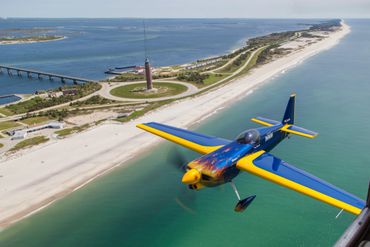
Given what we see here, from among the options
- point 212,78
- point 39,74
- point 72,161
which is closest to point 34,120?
point 72,161

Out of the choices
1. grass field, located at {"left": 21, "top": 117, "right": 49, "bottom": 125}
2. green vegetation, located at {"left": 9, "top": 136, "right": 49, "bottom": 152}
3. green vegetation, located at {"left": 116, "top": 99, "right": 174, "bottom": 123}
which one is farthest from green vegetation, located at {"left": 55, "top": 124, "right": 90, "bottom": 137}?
grass field, located at {"left": 21, "top": 117, "right": 49, "bottom": 125}

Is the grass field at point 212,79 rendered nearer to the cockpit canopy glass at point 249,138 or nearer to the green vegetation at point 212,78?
the green vegetation at point 212,78

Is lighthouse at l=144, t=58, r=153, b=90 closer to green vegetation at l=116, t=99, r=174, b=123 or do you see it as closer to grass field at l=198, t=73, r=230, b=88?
green vegetation at l=116, t=99, r=174, b=123

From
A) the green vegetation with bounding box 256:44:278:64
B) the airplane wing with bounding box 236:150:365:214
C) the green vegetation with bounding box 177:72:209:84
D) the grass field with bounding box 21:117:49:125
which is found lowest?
the grass field with bounding box 21:117:49:125

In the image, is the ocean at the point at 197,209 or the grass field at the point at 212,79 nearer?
the ocean at the point at 197,209

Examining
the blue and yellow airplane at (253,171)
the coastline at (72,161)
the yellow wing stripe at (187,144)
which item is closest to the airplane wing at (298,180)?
the blue and yellow airplane at (253,171)

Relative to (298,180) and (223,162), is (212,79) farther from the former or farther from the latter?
(298,180)

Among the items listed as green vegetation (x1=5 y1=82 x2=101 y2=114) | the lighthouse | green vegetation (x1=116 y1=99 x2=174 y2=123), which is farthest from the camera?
the lighthouse

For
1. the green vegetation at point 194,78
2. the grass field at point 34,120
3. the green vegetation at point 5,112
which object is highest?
the green vegetation at point 194,78
